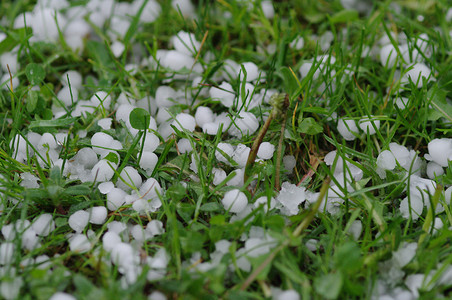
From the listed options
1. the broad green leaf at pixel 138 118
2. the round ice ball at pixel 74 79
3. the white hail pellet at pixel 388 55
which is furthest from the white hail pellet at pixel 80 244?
the white hail pellet at pixel 388 55

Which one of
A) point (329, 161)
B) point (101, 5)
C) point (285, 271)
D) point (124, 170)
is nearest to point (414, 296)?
point (285, 271)

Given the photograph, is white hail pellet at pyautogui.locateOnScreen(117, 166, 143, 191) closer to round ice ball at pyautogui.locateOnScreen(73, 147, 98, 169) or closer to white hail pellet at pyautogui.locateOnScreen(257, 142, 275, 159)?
round ice ball at pyautogui.locateOnScreen(73, 147, 98, 169)

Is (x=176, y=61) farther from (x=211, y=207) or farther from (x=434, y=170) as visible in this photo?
(x=434, y=170)

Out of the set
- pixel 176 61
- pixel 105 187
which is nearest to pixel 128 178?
pixel 105 187

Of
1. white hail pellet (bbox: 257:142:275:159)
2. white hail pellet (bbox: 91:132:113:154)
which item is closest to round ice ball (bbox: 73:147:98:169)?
white hail pellet (bbox: 91:132:113:154)

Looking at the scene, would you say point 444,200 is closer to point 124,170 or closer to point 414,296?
point 414,296

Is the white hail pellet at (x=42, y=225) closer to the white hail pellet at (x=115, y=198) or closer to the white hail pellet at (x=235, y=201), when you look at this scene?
the white hail pellet at (x=115, y=198)

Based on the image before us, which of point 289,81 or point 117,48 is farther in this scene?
point 117,48
